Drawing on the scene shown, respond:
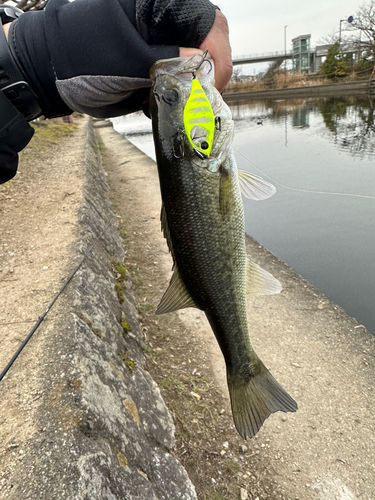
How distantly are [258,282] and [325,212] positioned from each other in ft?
21.4

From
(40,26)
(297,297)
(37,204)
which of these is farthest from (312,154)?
(40,26)

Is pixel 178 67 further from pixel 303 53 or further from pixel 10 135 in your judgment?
pixel 303 53

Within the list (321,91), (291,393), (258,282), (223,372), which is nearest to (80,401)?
(258,282)

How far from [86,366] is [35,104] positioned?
1588 millimetres

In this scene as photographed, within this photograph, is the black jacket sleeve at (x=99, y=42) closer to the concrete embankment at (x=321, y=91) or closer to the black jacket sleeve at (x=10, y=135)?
the black jacket sleeve at (x=10, y=135)

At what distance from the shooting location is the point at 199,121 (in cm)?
154

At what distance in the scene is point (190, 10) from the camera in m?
1.38

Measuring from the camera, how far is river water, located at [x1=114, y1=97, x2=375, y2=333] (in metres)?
5.78

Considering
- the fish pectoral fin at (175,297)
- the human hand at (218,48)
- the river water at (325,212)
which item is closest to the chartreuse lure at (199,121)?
the human hand at (218,48)

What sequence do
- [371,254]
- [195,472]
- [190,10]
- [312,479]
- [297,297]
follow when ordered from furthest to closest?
[371,254], [297,297], [312,479], [195,472], [190,10]

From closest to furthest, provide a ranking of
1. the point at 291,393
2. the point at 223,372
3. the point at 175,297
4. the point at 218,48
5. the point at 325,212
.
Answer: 1. the point at 218,48
2. the point at 175,297
3. the point at 291,393
4. the point at 223,372
5. the point at 325,212

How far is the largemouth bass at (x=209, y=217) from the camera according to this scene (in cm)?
154

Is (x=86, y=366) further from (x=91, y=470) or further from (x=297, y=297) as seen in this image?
(x=297, y=297)

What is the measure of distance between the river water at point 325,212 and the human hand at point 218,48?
4443 mm
